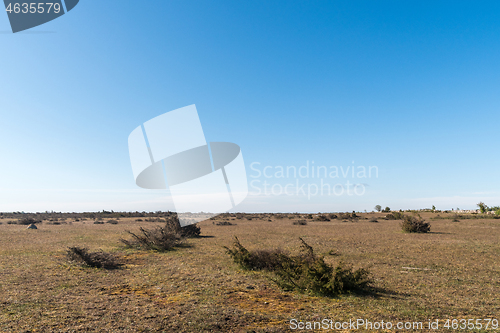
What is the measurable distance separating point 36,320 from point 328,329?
20.7 ft

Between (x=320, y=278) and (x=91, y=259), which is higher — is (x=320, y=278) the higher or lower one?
the higher one

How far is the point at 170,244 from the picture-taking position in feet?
57.3

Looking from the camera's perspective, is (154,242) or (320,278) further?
(154,242)

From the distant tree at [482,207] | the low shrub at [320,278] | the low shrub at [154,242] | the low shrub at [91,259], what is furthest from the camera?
the distant tree at [482,207]

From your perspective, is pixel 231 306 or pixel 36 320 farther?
pixel 231 306

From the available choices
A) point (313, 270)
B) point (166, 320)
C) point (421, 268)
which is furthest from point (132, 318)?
point (421, 268)

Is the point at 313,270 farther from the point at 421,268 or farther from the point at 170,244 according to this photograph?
the point at 170,244

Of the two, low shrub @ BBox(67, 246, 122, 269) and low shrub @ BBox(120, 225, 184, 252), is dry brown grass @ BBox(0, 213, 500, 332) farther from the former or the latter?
low shrub @ BBox(120, 225, 184, 252)

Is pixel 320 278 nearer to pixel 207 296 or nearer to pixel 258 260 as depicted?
pixel 207 296

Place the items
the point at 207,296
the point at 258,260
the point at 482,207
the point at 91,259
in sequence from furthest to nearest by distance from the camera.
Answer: the point at 482,207, the point at 91,259, the point at 258,260, the point at 207,296

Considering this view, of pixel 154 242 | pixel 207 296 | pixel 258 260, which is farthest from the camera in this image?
pixel 154 242

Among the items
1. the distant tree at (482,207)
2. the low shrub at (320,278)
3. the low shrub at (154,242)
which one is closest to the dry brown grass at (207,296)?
the low shrub at (320,278)

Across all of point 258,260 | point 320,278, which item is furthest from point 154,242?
point 320,278

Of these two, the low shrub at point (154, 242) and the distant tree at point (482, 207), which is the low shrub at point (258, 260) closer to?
the low shrub at point (154, 242)
